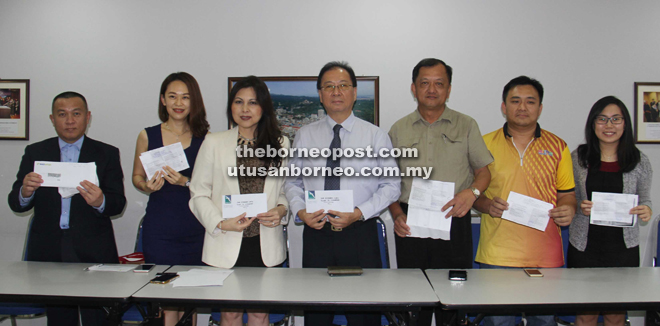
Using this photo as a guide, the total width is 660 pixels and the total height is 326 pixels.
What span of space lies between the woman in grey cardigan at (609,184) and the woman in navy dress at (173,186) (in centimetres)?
256

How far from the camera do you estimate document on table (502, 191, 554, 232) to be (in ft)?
8.27

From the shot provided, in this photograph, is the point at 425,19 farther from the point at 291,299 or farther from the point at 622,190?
the point at 291,299

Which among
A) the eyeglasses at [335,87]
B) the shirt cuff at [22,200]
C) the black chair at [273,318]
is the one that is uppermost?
the eyeglasses at [335,87]

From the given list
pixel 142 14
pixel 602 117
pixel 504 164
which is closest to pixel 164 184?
pixel 142 14

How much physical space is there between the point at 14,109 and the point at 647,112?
19.5 ft

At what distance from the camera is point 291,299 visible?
6.53ft

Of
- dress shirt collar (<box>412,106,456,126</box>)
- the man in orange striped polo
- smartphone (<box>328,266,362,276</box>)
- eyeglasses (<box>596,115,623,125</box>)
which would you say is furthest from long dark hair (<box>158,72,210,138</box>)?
eyeglasses (<box>596,115,623,125</box>)

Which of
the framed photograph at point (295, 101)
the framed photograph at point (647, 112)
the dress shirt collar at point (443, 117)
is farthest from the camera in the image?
the framed photograph at point (295, 101)

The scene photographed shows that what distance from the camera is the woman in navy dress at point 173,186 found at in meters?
2.69

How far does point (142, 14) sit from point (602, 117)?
13.0ft

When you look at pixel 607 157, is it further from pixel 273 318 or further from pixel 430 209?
pixel 273 318

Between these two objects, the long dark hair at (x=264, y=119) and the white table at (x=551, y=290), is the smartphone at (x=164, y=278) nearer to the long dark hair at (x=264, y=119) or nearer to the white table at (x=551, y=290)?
the long dark hair at (x=264, y=119)

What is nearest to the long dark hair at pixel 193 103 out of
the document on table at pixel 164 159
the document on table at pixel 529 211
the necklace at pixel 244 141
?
the document on table at pixel 164 159

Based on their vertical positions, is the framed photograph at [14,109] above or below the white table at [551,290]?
above
